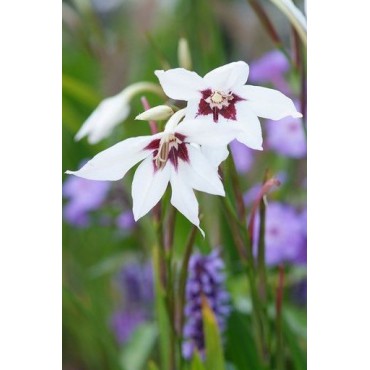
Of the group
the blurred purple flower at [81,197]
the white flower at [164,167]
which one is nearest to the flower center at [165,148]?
the white flower at [164,167]

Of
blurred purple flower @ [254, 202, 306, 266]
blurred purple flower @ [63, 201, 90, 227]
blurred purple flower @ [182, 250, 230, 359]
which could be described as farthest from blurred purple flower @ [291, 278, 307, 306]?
blurred purple flower @ [63, 201, 90, 227]

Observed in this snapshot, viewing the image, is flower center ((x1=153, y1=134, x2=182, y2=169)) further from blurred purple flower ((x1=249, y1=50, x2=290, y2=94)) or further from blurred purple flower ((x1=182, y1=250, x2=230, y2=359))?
blurred purple flower ((x1=249, y1=50, x2=290, y2=94))

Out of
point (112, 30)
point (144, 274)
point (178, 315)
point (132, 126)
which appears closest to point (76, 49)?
point (112, 30)

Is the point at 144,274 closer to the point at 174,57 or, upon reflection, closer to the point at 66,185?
the point at 66,185

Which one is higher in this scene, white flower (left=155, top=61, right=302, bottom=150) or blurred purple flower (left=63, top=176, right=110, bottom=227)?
white flower (left=155, top=61, right=302, bottom=150)

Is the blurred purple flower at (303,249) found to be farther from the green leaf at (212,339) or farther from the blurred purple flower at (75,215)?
the blurred purple flower at (75,215)

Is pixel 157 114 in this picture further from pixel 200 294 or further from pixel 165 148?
pixel 200 294
